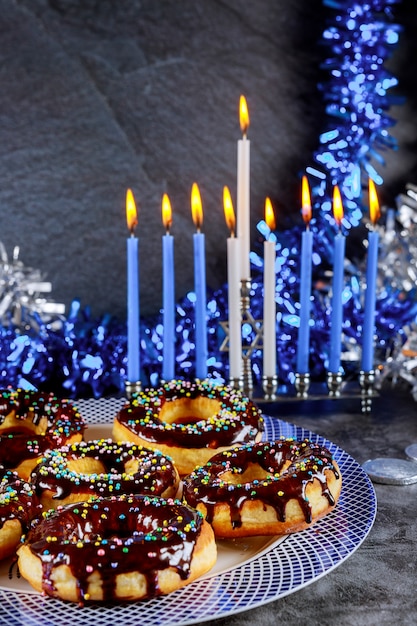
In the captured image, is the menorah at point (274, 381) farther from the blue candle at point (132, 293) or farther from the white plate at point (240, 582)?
the white plate at point (240, 582)

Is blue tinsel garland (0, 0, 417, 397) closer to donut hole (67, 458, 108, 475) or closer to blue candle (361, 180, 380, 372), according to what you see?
blue candle (361, 180, 380, 372)

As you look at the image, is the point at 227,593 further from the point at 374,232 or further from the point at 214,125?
the point at 214,125

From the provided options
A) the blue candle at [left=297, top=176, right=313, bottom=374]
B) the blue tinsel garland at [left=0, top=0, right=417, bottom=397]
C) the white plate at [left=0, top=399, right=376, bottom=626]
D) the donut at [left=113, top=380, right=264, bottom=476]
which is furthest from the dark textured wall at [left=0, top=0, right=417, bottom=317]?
the white plate at [left=0, top=399, right=376, bottom=626]

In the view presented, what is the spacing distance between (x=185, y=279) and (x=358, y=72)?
32.0 inches

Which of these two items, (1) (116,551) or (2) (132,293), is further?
(2) (132,293)

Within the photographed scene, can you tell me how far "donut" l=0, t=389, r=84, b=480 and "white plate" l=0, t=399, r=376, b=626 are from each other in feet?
1.04

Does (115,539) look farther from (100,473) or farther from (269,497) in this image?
(100,473)

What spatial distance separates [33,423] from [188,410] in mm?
328

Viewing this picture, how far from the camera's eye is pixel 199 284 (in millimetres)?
1948

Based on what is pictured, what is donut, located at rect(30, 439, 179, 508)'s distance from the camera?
1.40 m

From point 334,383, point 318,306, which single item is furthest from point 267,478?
point 318,306

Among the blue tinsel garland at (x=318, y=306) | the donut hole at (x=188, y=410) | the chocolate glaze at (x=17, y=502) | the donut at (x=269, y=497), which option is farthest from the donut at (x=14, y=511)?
→ the blue tinsel garland at (x=318, y=306)

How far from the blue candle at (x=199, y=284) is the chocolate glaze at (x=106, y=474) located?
0.48 meters

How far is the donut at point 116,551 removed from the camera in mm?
1124
